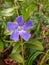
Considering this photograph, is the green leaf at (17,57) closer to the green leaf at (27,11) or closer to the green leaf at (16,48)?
the green leaf at (16,48)

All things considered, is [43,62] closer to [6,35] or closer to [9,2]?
[6,35]

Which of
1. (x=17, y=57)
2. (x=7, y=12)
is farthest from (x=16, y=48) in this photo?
(x=7, y=12)

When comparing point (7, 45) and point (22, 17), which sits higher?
point (22, 17)

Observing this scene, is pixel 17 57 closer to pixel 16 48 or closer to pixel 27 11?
pixel 16 48

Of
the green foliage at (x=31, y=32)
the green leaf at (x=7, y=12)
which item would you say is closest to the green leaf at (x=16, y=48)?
the green foliage at (x=31, y=32)

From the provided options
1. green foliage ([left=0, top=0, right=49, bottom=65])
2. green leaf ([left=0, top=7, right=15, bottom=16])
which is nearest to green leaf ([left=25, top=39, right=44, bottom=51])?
green foliage ([left=0, top=0, right=49, bottom=65])

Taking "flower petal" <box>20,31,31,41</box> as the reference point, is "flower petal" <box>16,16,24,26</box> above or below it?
above

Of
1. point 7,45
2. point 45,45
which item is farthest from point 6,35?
point 45,45

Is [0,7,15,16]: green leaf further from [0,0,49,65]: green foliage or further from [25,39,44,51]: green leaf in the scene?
[25,39,44,51]: green leaf
